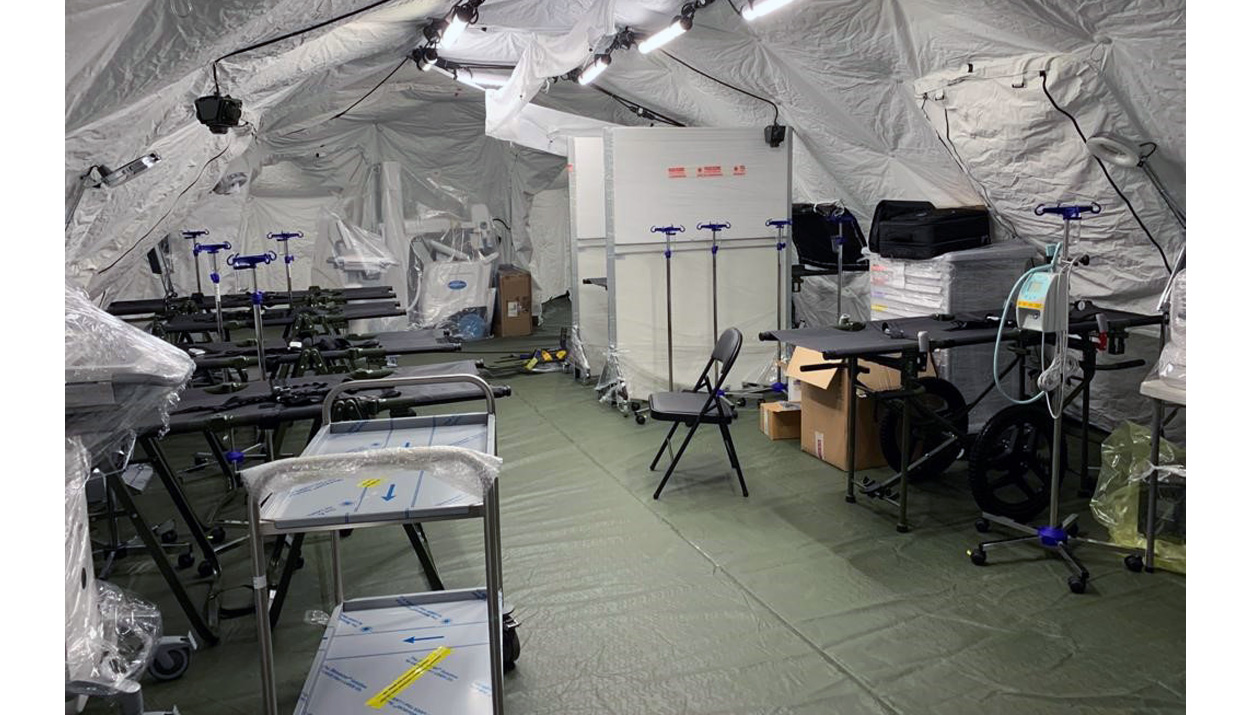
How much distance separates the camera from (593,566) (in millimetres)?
3611

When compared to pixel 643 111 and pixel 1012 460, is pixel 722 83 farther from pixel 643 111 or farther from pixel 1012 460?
pixel 1012 460

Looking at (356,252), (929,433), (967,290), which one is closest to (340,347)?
(929,433)

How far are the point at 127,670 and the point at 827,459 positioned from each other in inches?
137

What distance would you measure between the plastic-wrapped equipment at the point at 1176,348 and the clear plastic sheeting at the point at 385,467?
7.99ft

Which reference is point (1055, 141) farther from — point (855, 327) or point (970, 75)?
point (855, 327)

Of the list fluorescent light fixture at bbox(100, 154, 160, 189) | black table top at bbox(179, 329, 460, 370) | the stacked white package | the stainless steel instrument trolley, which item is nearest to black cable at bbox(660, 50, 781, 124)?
the stacked white package

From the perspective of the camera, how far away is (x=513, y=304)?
9.53 m

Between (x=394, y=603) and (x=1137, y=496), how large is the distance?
116 inches

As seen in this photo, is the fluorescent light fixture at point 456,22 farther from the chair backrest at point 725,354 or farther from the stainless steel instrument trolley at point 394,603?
the stainless steel instrument trolley at point 394,603

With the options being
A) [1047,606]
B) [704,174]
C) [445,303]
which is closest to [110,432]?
[1047,606]

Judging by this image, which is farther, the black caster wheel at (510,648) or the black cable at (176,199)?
the black cable at (176,199)

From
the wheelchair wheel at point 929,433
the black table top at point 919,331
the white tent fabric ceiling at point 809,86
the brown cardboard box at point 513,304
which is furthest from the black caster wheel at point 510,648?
the brown cardboard box at point 513,304

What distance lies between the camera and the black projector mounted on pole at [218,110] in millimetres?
3539

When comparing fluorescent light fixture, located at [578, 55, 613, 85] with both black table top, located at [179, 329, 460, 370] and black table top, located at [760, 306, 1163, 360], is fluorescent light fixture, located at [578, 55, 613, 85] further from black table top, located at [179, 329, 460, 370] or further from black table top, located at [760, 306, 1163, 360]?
black table top, located at [760, 306, 1163, 360]
